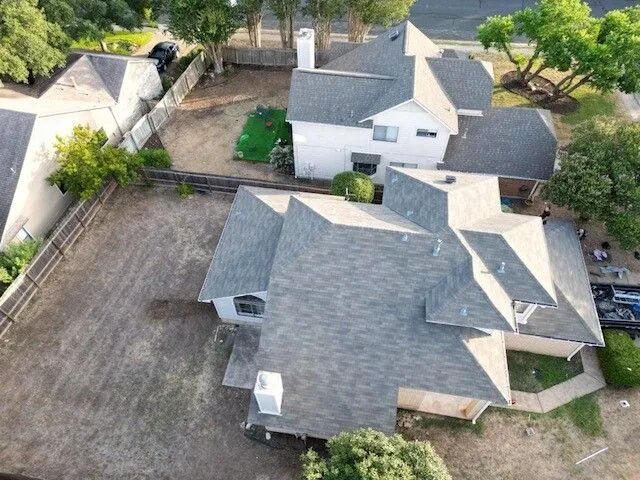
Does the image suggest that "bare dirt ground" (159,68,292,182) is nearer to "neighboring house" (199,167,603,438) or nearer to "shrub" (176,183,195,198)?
"shrub" (176,183,195,198)

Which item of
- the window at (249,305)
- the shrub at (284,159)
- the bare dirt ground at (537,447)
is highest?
the shrub at (284,159)

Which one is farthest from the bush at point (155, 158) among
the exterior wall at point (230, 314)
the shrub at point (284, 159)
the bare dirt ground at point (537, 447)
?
the bare dirt ground at point (537, 447)

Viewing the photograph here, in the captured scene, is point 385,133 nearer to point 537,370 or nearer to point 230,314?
point 230,314

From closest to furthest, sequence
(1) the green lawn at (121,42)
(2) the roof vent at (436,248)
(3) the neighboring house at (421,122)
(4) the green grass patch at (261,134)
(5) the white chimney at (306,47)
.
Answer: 1. (2) the roof vent at (436,248)
2. (3) the neighboring house at (421,122)
3. (5) the white chimney at (306,47)
4. (4) the green grass patch at (261,134)
5. (1) the green lawn at (121,42)

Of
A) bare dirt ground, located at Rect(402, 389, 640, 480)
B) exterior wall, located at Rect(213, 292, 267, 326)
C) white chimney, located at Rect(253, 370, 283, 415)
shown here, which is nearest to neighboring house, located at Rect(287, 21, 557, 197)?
exterior wall, located at Rect(213, 292, 267, 326)

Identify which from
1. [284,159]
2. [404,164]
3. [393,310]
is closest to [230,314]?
[393,310]

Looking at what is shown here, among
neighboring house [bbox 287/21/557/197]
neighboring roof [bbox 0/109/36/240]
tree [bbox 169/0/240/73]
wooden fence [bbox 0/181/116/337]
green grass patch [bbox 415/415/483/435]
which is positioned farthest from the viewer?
tree [bbox 169/0/240/73]

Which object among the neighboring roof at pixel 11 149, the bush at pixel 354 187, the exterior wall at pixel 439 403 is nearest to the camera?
the exterior wall at pixel 439 403

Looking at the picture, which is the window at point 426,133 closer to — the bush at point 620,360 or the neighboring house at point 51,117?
the bush at point 620,360
